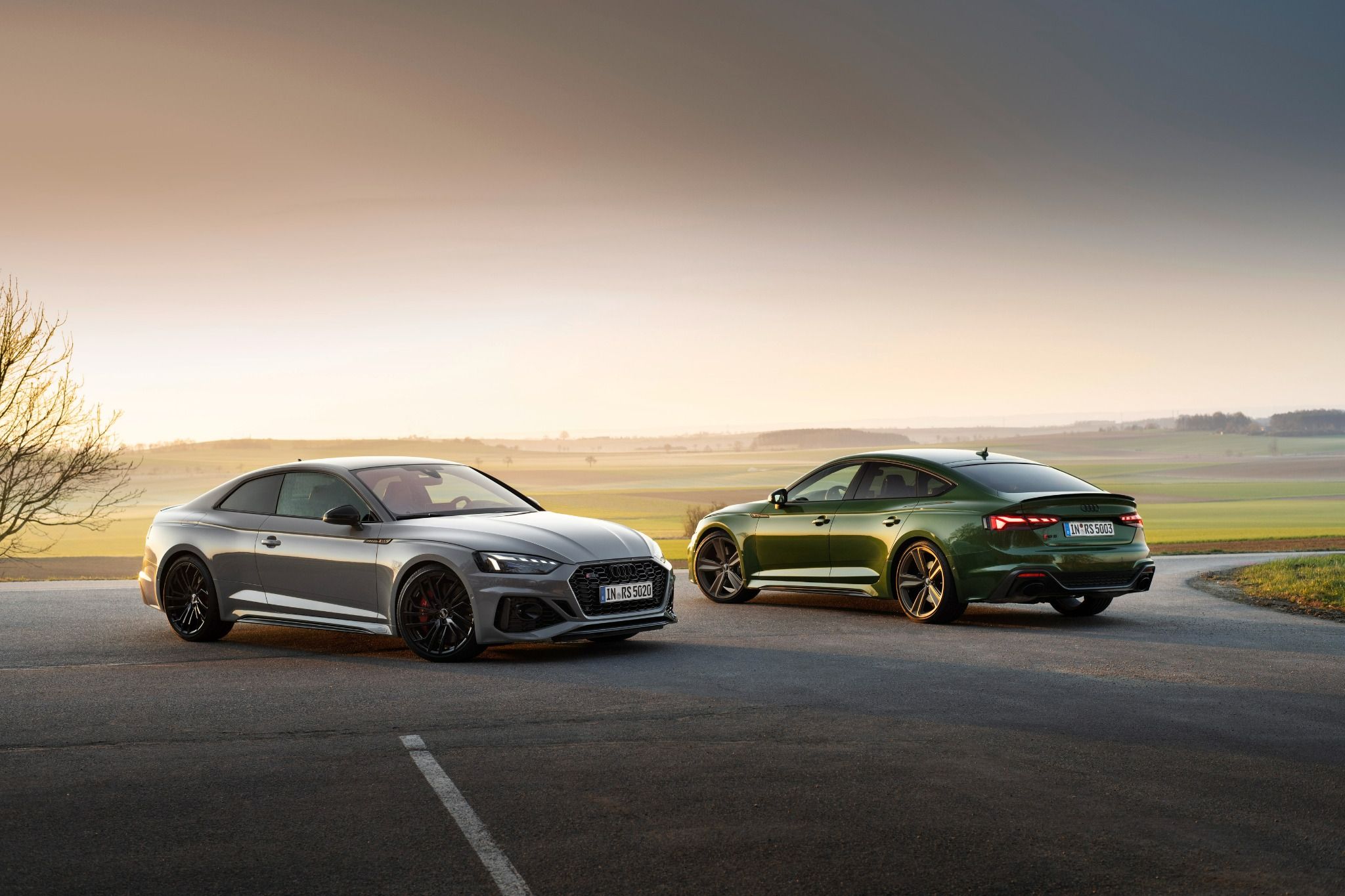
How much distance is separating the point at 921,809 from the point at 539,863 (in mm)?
1734

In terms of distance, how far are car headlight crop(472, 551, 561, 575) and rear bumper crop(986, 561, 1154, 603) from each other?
14.6ft

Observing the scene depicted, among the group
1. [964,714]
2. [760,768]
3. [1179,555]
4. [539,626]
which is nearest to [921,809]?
[760,768]

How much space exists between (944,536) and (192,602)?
6.83 metres

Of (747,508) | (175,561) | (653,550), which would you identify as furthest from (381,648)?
(747,508)

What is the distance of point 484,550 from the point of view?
1018 cm

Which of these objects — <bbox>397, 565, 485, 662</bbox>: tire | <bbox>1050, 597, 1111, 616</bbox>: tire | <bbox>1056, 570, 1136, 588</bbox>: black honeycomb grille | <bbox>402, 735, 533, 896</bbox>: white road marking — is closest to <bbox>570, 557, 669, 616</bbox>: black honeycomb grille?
<bbox>397, 565, 485, 662</bbox>: tire

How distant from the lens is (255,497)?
11.7 m

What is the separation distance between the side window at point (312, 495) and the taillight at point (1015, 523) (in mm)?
5671

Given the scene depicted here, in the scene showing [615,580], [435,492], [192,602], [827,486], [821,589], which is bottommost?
[821,589]

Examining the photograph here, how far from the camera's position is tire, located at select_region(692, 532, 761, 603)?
49.2ft

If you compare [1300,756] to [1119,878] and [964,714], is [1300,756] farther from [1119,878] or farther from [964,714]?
[1119,878]

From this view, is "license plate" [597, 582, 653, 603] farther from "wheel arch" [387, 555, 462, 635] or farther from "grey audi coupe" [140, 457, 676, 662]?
"wheel arch" [387, 555, 462, 635]

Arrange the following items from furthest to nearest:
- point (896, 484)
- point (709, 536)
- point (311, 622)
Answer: point (709, 536) < point (896, 484) < point (311, 622)

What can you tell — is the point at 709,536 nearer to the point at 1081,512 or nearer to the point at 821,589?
the point at 821,589
